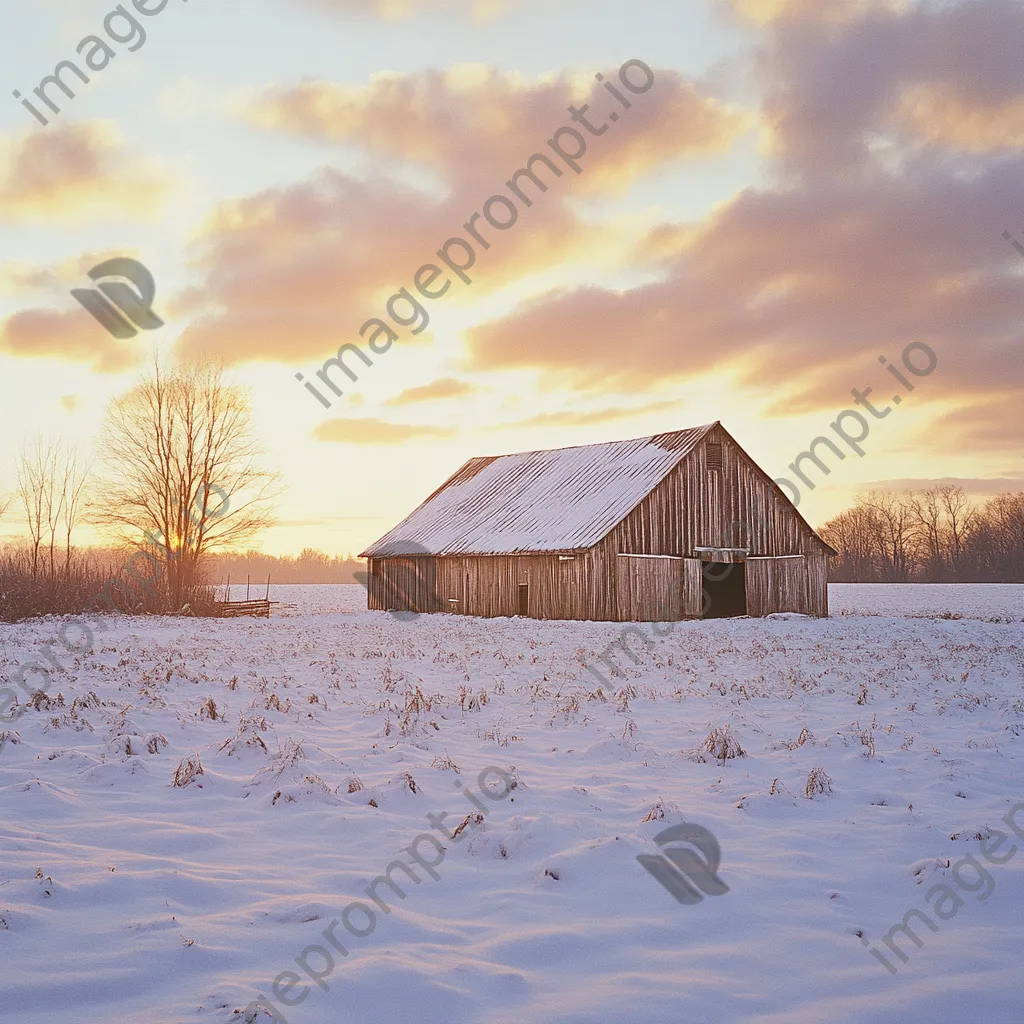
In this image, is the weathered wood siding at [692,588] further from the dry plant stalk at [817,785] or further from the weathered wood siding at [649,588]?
the dry plant stalk at [817,785]

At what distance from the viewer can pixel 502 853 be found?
5328 mm

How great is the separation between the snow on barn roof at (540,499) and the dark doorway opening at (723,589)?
4.47m

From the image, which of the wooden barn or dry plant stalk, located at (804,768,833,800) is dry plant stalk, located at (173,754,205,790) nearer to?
dry plant stalk, located at (804,768,833,800)

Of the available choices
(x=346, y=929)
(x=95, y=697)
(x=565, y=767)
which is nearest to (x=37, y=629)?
(x=95, y=697)

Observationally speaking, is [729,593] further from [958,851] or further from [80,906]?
[80,906]

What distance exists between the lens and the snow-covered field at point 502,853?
3500 mm

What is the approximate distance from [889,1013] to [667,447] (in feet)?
95.0

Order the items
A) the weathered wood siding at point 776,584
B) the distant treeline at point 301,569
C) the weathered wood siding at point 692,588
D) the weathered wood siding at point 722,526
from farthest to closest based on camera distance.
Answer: the distant treeline at point 301,569 < the weathered wood siding at point 776,584 < the weathered wood siding at point 692,588 < the weathered wood siding at point 722,526

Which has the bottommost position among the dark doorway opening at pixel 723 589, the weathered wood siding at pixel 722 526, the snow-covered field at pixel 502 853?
the snow-covered field at pixel 502 853

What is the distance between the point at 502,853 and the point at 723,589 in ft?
93.2

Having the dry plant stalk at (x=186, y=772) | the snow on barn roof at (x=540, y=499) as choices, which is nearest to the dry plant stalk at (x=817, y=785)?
the dry plant stalk at (x=186, y=772)

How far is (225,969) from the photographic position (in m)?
3.62

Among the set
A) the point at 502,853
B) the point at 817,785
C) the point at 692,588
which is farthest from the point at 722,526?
the point at 502,853

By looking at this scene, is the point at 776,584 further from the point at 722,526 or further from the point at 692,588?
the point at 692,588
